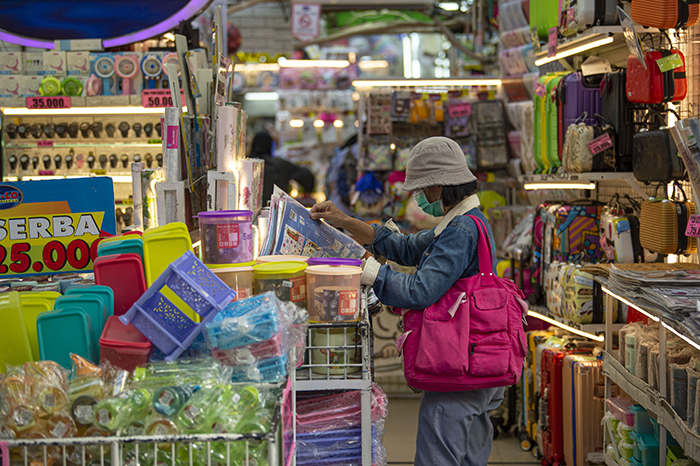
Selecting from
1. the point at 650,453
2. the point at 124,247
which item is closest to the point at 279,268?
the point at 124,247

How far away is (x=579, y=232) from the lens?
382 cm

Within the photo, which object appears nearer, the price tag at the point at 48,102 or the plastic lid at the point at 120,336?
the plastic lid at the point at 120,336

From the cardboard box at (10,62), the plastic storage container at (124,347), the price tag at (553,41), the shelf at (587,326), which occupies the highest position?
the cardboard box at (10,62)

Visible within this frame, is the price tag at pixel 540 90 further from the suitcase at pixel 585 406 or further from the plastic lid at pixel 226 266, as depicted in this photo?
the plastic lid at pixel 226 266

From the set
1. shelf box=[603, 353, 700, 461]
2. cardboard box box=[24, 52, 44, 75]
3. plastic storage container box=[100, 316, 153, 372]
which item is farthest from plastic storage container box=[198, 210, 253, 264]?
cardboard box box=[24, 52, 44, 75]

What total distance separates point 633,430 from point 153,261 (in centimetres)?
213

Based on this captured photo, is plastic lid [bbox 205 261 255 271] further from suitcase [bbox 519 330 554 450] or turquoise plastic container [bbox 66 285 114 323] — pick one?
suitcase [bbox 519 330 554 450]

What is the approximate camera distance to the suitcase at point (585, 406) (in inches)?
135

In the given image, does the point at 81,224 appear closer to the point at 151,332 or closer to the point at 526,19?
the point at 151,332

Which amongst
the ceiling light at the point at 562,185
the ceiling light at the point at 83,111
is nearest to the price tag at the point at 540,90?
the ceiling light at the point at 562,185

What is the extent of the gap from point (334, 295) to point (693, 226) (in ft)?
5.62

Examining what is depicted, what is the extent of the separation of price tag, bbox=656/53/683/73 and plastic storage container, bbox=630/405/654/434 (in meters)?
1.48

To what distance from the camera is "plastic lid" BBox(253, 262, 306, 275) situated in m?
1.83

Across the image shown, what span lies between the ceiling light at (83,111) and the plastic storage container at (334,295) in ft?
10.9
